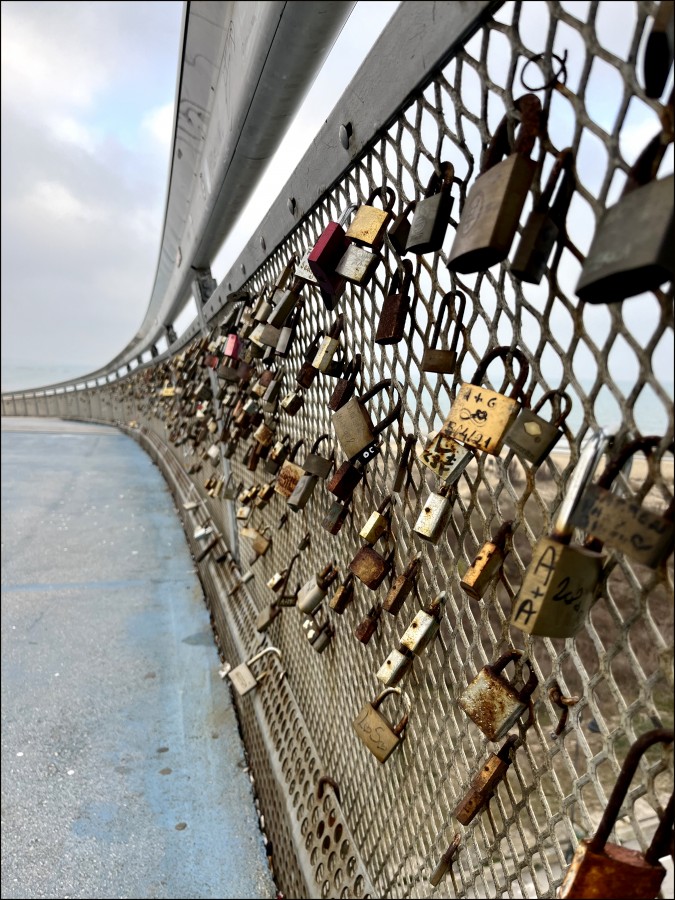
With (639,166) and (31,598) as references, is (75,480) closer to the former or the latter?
(31,598)

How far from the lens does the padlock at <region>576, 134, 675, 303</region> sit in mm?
466

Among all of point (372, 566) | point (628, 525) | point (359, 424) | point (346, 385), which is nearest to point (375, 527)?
point (372, 566)

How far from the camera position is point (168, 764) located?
243 centimetres

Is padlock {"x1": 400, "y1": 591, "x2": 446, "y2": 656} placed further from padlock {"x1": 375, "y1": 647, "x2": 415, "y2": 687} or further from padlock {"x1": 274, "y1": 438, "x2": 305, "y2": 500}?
padlock {"x1": 274, "y1": 438, "x2": 305, "y2": 500}

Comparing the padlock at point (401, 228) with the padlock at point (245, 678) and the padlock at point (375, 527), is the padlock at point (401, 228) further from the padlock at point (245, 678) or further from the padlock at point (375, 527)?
the padlock at point (245, 678)

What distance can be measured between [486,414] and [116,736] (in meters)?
2.60

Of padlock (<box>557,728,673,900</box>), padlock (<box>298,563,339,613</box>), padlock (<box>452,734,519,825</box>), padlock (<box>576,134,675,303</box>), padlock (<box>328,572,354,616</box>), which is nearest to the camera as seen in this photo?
padlock (<box>576,134,675,303</box>)

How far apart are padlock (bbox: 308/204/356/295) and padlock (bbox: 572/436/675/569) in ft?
2.51

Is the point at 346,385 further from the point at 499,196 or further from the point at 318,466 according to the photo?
the point at 499,196

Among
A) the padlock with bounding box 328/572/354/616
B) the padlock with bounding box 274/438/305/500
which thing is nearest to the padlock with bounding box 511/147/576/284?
the padlock with bounding box 328/572/354/616

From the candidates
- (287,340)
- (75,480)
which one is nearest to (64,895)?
(287,340)

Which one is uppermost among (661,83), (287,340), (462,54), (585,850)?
(462,54)

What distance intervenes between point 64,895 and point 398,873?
1.21m

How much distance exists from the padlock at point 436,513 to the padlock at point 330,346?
562 millimetres
